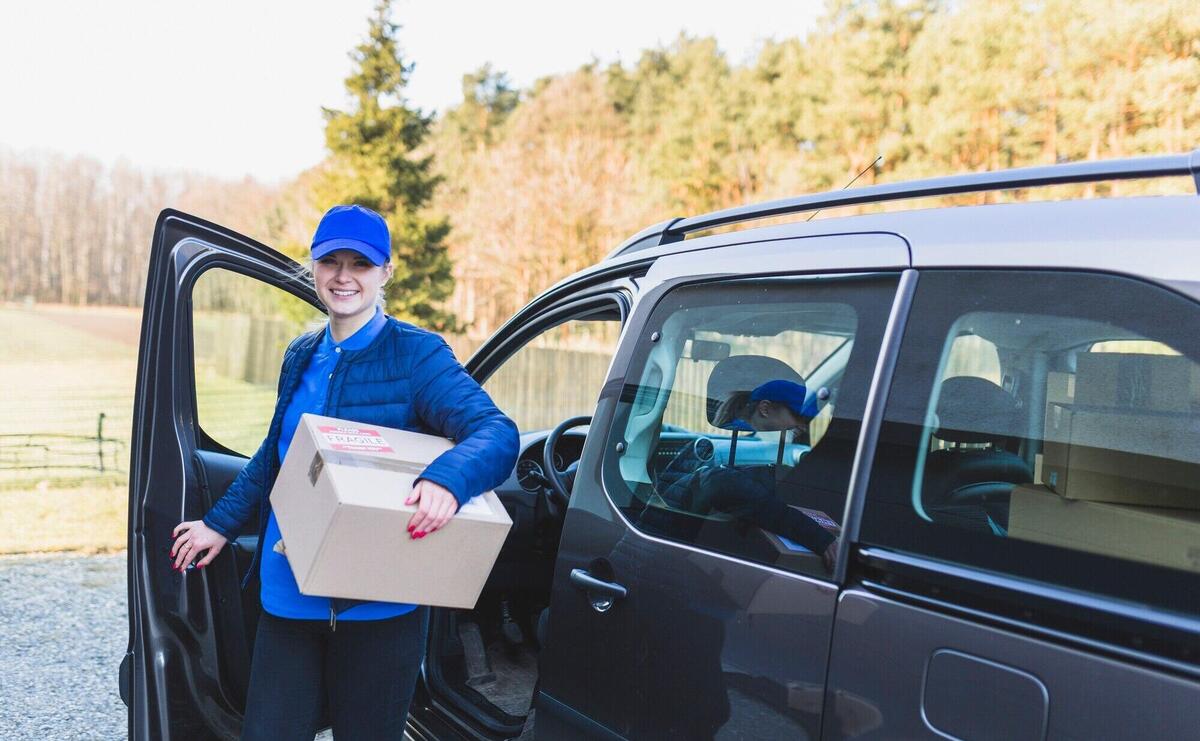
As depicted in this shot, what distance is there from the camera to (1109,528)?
1.16 metres

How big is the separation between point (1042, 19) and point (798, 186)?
23.8 ft

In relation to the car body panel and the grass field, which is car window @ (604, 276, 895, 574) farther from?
the grass field

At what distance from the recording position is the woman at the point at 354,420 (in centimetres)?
181

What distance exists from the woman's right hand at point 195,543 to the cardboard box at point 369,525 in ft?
1.27

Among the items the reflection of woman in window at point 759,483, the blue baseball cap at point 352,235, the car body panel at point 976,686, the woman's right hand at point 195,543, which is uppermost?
the blue baseball cap at point 352,235

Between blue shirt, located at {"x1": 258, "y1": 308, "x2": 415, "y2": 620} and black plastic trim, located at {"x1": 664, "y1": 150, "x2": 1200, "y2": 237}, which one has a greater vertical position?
black plastic trim, located at {"x1": 664, "y1": 150, "x2": 1200, "y2": 237}

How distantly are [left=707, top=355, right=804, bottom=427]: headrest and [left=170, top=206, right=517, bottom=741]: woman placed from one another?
459 mm

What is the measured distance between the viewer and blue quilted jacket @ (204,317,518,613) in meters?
1.82

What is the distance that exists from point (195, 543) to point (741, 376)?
1382 mm

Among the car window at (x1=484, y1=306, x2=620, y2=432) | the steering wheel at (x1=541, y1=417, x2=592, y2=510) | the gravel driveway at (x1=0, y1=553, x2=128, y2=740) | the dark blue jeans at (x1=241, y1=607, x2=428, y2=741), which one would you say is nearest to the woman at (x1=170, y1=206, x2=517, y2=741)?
the dark blue jeans at (x1=241, y1=607, x2=428, y2=741)

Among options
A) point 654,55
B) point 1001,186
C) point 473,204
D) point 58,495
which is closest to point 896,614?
point 1001,186

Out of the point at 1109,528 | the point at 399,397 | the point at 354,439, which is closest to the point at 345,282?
the point at 399,397

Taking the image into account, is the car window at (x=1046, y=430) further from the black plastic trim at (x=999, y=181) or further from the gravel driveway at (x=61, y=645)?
the gravel driveway at (x=61, y=645)

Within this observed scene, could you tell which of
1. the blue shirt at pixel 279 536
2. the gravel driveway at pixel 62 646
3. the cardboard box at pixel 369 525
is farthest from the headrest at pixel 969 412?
the gravel driveway at pixel 62 646
